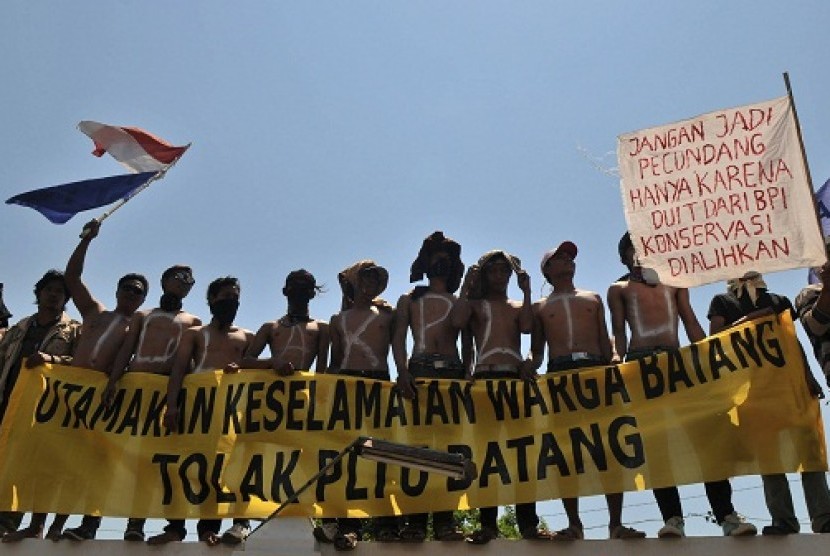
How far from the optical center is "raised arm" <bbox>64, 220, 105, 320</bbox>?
860 centimetres

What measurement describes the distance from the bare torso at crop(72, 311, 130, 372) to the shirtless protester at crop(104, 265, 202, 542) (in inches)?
4.2

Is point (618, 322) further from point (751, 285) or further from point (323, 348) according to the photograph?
point (323, 348)

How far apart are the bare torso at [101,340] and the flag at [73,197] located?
1251 mm

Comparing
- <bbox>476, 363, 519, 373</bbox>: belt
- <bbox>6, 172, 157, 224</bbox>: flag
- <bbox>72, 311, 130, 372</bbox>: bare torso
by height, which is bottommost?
<bbox>476, 363, 519, 373</bbox>: belt

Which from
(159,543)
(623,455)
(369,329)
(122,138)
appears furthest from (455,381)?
(122,138)

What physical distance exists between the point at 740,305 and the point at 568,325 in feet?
4.65

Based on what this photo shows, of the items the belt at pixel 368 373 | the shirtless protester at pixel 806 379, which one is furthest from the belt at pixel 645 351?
the belt at pixel 368 373

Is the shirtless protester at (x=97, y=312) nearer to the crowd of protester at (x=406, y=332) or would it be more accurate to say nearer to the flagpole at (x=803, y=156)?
the crowd of protester at (x=406, y=332)

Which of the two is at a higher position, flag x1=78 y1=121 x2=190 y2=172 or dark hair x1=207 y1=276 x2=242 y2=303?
flag x1=78 y1=121 x2=190 y2=172

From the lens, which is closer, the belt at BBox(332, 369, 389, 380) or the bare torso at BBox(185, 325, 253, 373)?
the belt at BBox(332, 369, 389, 380)

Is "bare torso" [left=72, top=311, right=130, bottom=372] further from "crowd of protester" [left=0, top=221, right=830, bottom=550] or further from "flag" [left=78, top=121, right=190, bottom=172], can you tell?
"flag" [left=78, top=121, right=190, bottom=172]

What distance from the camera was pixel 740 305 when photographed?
7609 mm

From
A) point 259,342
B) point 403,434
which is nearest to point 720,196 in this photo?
point 403,434

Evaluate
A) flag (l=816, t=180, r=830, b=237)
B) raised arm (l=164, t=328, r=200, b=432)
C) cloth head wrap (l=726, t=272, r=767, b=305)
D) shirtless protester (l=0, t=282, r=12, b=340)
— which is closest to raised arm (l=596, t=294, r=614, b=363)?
cloth head wrap (l=726, t=272, r=767, b=305)
